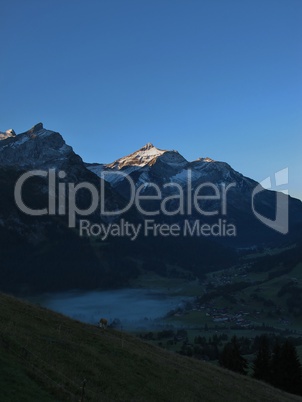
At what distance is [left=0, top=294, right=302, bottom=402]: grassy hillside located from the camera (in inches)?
1045

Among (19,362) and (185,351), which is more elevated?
(19,362)

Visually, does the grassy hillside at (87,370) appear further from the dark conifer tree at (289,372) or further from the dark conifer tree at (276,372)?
the dark conifer tree at (276,372)

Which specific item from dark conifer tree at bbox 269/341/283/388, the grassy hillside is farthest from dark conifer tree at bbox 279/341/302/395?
the grassy hillside

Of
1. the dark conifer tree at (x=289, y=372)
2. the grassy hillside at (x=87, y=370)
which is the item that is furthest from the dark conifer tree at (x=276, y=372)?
the grassy hillside at (x=87, y=370)

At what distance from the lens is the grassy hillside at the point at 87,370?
2653 centimetres

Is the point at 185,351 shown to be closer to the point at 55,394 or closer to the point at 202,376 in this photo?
the point at 202,376

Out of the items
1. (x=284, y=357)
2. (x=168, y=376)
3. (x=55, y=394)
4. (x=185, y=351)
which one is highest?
(x=55, y=394)

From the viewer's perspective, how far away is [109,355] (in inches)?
1630

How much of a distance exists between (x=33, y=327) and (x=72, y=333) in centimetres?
485

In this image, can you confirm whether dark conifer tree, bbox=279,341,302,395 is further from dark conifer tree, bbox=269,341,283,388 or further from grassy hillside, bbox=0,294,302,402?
Answer: grassy hillside, bbox=0,294,302,402

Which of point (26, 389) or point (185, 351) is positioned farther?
point (185, 351)

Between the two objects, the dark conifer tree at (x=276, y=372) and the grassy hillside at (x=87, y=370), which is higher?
the grassy hillside at (x=87, y=370)

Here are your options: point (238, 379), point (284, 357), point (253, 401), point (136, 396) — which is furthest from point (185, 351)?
point (136, 396)

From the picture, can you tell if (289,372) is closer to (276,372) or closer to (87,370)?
(276,372)
